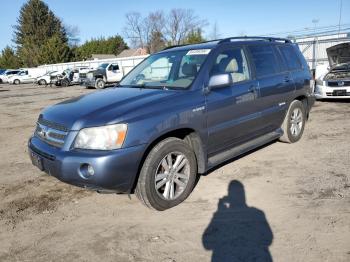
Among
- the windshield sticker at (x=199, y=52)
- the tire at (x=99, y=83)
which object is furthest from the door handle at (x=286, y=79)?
the tire at (x=99, y=83)

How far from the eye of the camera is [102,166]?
3.51m

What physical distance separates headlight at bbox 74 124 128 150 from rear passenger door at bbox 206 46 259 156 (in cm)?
127

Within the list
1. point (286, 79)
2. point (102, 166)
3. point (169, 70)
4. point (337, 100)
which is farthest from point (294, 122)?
point (337, 100)

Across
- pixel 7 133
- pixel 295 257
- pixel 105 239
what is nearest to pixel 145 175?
pixel 105 239

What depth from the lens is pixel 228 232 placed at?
3.56m

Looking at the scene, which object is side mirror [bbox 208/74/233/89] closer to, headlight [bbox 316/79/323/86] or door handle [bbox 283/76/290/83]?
door handle [bbox 283/76/290/83]

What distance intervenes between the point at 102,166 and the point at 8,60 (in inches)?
3140

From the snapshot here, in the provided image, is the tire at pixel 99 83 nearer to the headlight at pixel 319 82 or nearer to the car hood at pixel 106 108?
the headlight at pixel 319 82

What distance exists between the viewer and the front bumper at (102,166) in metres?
3.53

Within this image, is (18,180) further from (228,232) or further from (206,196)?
(228,232)

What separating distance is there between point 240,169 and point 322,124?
3.89 meters

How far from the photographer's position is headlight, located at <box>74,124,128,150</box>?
3607 millimetres

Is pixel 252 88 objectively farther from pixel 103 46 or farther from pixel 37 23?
pixel 103 46

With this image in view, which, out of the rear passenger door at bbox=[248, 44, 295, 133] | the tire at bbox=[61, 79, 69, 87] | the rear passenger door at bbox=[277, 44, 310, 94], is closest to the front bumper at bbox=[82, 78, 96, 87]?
the tire at bbox=[61, 79, 69, 87]
